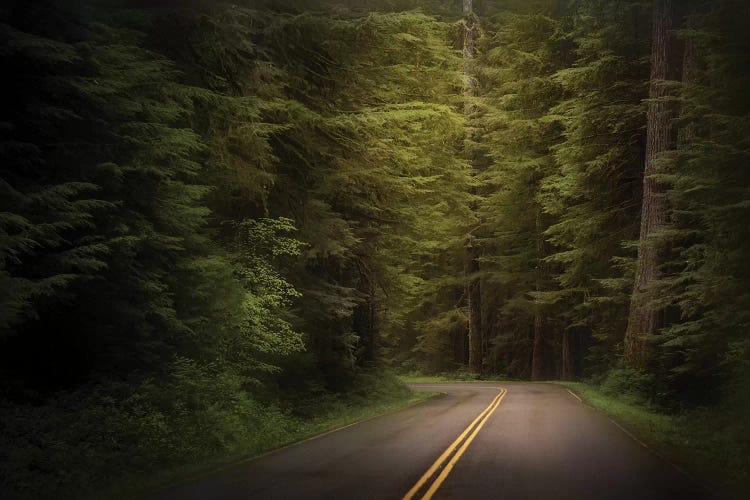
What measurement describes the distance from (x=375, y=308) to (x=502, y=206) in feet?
51.4

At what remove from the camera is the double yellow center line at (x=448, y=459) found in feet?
28.6

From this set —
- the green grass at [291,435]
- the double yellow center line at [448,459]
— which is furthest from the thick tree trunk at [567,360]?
the double yellow center line at [448,459]

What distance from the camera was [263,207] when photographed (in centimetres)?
1720

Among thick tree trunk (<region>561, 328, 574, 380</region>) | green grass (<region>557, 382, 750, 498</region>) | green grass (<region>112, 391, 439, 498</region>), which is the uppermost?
thick tree trunk (<region>561, 328, 574, 380</region>)

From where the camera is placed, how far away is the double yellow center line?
8727 millimetres

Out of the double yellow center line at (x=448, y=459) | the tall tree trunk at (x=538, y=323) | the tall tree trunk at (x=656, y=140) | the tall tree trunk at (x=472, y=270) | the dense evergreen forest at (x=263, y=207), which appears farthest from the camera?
the tall tree trunk at (x=472, y=270)

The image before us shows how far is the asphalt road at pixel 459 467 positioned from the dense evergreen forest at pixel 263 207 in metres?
1.55

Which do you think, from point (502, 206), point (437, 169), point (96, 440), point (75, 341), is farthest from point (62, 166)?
point (502, 206)

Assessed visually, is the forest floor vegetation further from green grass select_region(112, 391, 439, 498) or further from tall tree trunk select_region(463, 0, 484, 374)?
tall tree trunk select_region(463, 0, 484, 374)

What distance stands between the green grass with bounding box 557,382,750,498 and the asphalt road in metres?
0.42

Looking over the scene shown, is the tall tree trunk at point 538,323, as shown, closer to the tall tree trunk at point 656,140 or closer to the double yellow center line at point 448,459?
the tall tree trunk at point 656,140

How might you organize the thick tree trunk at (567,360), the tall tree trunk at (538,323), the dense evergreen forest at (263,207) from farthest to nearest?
the thick tree trunk at (567,360)
the tall tree trunk at (538,323)
the dense evergreen forest at (263,207)

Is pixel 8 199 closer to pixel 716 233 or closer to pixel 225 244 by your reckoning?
pixel 225 244

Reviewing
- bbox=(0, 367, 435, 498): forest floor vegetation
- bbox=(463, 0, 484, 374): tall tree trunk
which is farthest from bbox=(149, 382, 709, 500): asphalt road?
bbox=(463, 0, 484, 374): tall tree trunk
